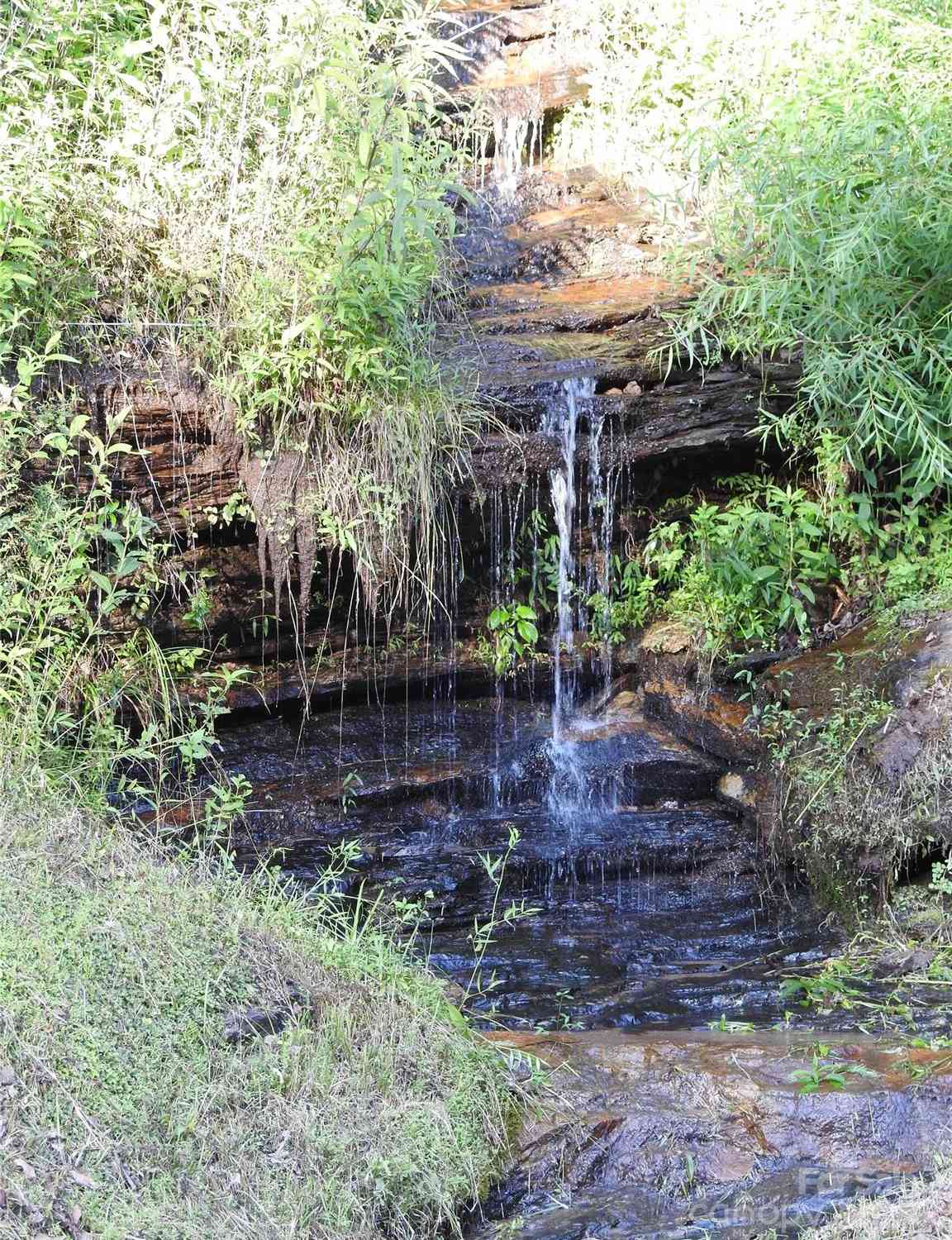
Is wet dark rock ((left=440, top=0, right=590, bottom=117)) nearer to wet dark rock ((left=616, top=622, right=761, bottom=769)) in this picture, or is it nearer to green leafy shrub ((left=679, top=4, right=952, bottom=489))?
green leafy shrub ((left=679, top=4, right=952, bottom=489))

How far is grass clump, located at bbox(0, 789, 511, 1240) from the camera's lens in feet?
9.12

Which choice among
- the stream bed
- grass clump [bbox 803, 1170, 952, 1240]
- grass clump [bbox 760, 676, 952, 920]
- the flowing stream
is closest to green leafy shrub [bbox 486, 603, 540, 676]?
the flowing stream

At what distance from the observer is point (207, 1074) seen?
306cm

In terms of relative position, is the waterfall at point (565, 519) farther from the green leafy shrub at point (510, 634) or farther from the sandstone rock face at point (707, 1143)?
the sandstone rock face at point (707, 1143)

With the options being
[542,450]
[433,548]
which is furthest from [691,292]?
[433,548]

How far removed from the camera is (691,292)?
671 centimetres

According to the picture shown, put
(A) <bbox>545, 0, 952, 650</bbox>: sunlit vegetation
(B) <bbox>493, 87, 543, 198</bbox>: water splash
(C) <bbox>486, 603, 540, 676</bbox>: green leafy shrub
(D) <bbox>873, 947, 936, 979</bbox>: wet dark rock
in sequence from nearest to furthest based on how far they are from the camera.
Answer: (D) <bbox>873, 947, 936, 979</bbox>: wet dark rock → (A) <bbox>545, 0, 952, 650</bbox>: sunlit vegetation → (C) <bbox>486, 603, 540, 676</bbox>: green leafy shrub → (B) <bbox>493, 87, 543, 198</bbox>: water splash

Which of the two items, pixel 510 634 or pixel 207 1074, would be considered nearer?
pixel 207 1074

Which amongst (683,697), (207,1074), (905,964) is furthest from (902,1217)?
(683,697)

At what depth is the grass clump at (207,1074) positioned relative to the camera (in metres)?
2.78

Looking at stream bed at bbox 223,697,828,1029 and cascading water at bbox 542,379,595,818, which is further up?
cascading water at bbox 542,379,595,818

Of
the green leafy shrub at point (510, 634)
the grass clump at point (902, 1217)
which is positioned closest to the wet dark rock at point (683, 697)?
the green leafy shrub at point (510, 634)

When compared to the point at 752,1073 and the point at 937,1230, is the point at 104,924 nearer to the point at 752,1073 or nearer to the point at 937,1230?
the point at 752,1073

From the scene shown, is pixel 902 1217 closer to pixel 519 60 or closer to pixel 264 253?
pixel 264 253
